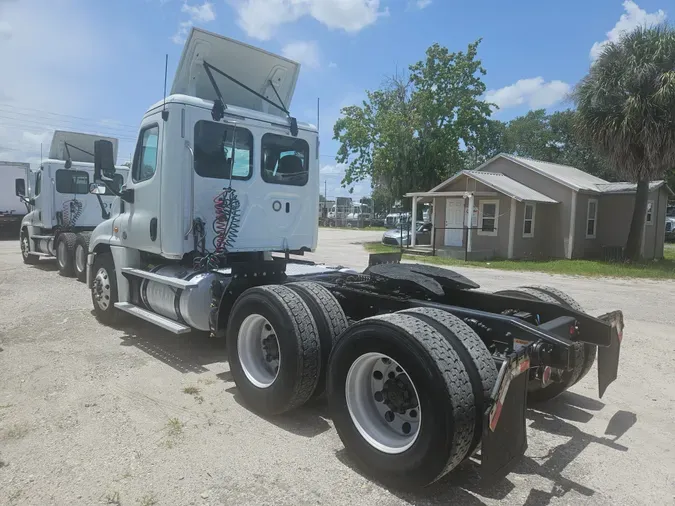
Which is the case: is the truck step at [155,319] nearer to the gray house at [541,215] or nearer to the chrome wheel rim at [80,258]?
the chrome wheel rim at [80,258]

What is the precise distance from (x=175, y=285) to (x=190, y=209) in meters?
0.89

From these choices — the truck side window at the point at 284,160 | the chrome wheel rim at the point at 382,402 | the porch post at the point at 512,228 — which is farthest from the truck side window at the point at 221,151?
the porch post at the point at 512,228

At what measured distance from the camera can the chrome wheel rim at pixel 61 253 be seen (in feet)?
40.5

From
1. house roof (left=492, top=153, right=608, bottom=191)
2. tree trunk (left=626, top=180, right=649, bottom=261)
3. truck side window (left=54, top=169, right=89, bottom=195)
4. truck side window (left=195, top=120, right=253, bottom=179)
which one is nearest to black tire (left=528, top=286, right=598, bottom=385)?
truck side window (left=195, top=120, right=253, bottom=179)

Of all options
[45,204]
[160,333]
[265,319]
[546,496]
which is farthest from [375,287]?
[45,204]

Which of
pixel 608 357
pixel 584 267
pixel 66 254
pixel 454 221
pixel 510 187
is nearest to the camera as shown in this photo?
pixel 608 357

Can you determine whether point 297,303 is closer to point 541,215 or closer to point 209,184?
point 209,184

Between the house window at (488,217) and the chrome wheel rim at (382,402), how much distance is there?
19.4m

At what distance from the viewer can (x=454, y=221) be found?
23.6m

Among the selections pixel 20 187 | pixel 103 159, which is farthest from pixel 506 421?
pixel 20 187

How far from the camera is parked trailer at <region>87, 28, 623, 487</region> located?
Result: 301cm

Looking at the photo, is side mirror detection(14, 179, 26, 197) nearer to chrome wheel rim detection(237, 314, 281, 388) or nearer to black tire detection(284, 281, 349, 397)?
chrome wheel rim detection(237, 314, 281, 388)

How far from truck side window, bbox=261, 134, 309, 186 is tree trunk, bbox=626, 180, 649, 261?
17075mm

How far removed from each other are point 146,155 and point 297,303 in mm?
3321
